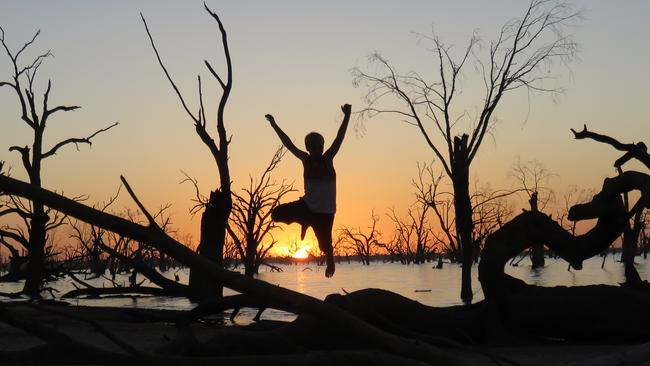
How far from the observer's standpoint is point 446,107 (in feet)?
77.2

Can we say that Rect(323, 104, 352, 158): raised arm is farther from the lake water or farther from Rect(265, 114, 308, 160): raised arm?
the lake water

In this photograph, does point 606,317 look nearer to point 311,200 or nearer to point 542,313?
point 542,313

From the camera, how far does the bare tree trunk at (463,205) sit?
66.5ft

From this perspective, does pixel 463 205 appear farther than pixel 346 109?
Yes

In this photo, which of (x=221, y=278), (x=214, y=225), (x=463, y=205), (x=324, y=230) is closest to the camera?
(x=221, y=278)

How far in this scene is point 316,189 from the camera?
7035 millimetres

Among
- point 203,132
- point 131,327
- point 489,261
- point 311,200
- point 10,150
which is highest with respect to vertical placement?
point 10,150

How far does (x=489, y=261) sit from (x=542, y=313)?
564 mm

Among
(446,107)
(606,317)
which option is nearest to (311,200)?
(606,317)

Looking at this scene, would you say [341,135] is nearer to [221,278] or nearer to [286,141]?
[286,141]

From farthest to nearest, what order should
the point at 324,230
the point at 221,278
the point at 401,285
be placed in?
the point at 401,285
the point at 324,230
the point at 221,278

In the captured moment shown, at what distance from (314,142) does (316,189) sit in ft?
1.47

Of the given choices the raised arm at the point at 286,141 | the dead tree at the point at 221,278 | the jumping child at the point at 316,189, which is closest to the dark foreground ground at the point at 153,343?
the dead tree at the point at 221,278

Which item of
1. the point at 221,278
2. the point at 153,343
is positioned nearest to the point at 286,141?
the point at 153,343
